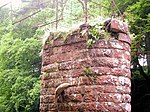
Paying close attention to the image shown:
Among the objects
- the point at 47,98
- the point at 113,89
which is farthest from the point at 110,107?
the point at 47,98

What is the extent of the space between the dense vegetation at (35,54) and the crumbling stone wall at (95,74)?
4016 millimetres

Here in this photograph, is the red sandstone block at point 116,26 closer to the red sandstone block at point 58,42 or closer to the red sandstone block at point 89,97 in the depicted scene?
the red sandstone block at point 58,42

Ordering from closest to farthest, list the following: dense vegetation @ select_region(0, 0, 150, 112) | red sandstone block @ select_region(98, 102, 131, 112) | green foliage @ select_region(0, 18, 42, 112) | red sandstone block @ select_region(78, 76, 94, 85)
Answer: red sandstone block @ select_region(98, 102, 131, 112) < red sandstone block @ select_region(78, 76, 94, 85) < dense vegetation @ select_region(0, 0, 150, 112) < green foliage @ select_region(0, 18, 42, 112)

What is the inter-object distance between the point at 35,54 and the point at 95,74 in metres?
7.44

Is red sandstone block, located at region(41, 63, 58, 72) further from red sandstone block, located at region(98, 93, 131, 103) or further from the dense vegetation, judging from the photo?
the dense vegetation

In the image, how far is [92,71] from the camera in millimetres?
3490

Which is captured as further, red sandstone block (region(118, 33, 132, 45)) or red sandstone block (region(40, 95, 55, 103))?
red sandstone block (region(40, 95, 55, 103))

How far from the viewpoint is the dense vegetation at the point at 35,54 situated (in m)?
8.19

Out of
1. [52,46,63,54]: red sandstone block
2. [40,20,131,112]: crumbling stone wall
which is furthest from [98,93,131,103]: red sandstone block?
[52,46,63,54]: red sandstone block

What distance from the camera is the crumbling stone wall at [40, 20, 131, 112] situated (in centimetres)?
342

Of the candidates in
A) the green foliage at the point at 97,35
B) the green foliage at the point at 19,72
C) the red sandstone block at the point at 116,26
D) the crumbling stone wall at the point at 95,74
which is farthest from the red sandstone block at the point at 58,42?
the green foliage at the point at 19,72

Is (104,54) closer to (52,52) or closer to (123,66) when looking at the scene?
(123,66)

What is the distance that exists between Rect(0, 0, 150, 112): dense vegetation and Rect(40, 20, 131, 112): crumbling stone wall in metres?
4.02

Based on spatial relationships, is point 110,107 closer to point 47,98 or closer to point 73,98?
point 73,98
